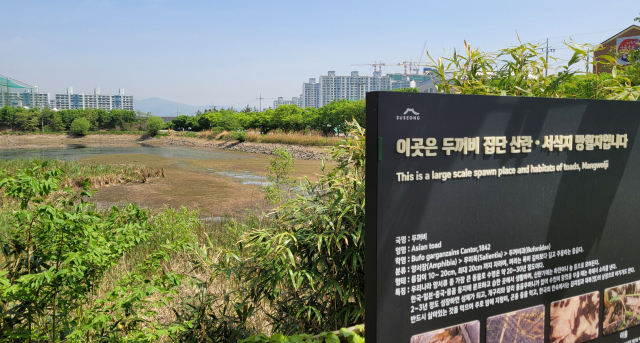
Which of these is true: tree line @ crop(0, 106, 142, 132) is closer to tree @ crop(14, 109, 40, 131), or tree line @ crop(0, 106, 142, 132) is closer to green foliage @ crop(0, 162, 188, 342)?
tree @ crop(14, 109, 40, 131)

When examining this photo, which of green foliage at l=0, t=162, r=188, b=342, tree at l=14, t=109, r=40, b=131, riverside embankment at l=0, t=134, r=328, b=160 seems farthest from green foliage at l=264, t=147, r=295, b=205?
tree at l=14, t=109, r=40, b=131

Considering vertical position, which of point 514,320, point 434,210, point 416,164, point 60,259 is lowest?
point 514,320

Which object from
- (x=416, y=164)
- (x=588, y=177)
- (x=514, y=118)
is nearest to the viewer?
(x=416, y=164)

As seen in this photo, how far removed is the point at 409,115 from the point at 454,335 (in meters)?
0.79

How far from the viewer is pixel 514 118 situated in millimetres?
1547

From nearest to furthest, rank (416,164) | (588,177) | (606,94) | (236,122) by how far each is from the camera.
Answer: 1. (416,164)
2. (588,177)
3. (606,94)
4. (236,122)

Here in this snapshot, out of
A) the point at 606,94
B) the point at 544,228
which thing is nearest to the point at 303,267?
the point at 544,228

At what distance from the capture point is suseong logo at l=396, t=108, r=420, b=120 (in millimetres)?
1296

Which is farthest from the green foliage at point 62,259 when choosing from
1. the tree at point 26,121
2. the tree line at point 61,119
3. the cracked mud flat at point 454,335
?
the tree at point 26,121

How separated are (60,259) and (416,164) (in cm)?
140

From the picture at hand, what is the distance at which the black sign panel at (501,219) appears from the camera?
4.32 feet

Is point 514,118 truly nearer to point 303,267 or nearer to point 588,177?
point 588,177

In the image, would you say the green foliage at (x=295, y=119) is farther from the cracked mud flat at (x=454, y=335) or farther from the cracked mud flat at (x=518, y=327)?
the cracked mud flat at (x=454, y=335)

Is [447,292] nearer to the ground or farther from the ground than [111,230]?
nearer to the ground
